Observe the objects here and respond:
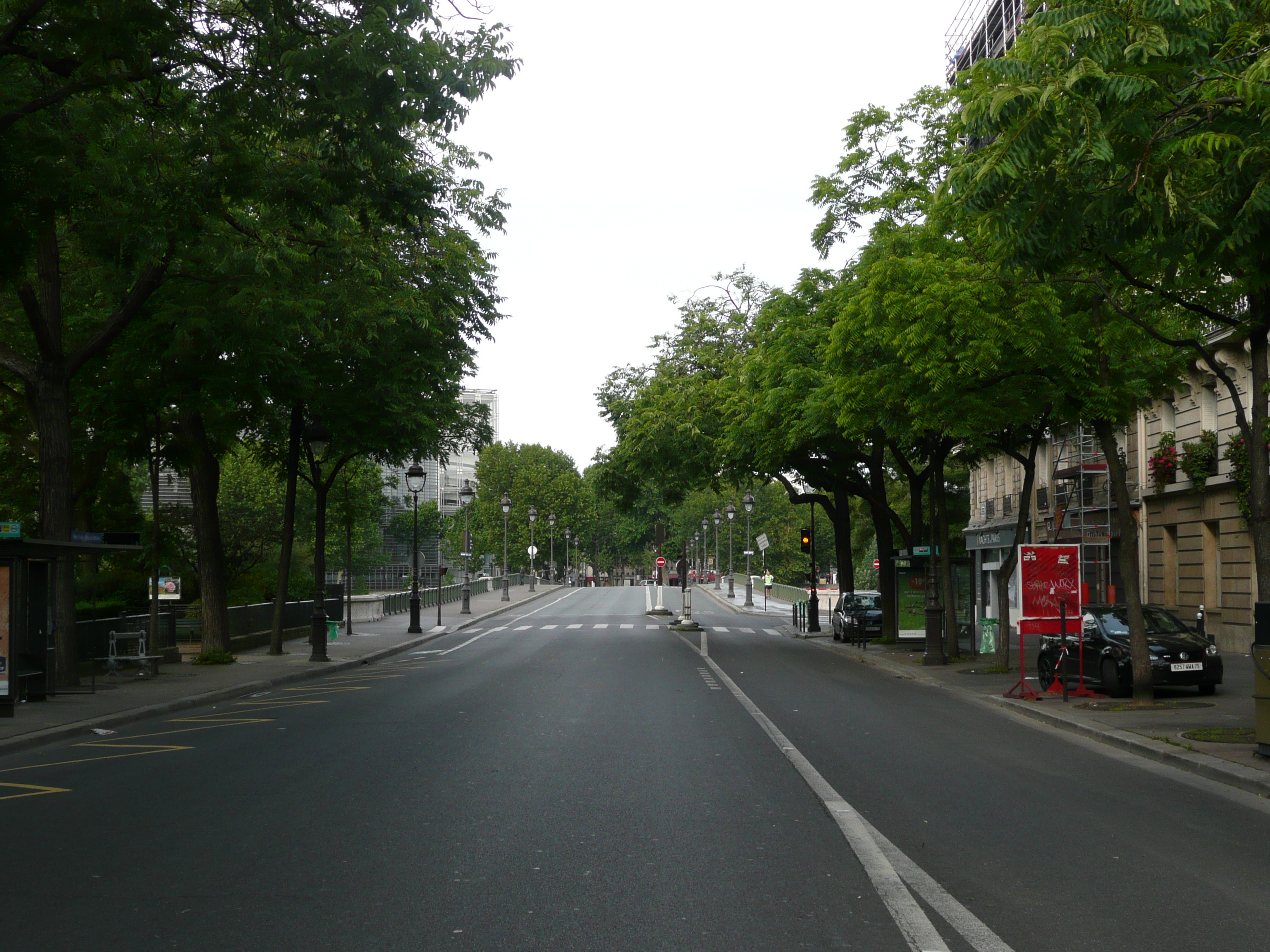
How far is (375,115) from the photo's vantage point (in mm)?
12328

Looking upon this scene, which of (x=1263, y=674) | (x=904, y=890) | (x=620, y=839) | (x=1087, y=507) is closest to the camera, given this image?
(x=904, y=890)

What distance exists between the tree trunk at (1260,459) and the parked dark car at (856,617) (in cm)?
2247

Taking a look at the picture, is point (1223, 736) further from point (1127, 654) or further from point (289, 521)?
point (289, 521)

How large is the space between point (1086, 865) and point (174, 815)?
633 cm

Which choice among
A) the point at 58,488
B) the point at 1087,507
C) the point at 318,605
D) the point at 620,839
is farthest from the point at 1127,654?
the point at 1087,507

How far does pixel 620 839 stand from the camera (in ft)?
25.3

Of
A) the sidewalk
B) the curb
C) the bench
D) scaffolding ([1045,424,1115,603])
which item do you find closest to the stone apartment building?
scaffolding ([1045,424,1115,603])

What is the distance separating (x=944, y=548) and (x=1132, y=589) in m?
8.74

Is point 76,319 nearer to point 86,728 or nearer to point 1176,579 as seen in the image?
point 86,728

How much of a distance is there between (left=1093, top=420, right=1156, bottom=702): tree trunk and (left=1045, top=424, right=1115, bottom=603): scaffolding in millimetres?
20663

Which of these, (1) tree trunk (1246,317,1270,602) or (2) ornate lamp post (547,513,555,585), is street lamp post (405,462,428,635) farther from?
(2) ornate lamp post (547,513,555,585)

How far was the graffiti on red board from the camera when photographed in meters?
19.2

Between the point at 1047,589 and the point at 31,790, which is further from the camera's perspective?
the point at 1047,589

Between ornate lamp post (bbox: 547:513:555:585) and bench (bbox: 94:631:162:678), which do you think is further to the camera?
ornate lamp post (bbox: 547:513:555:585)
